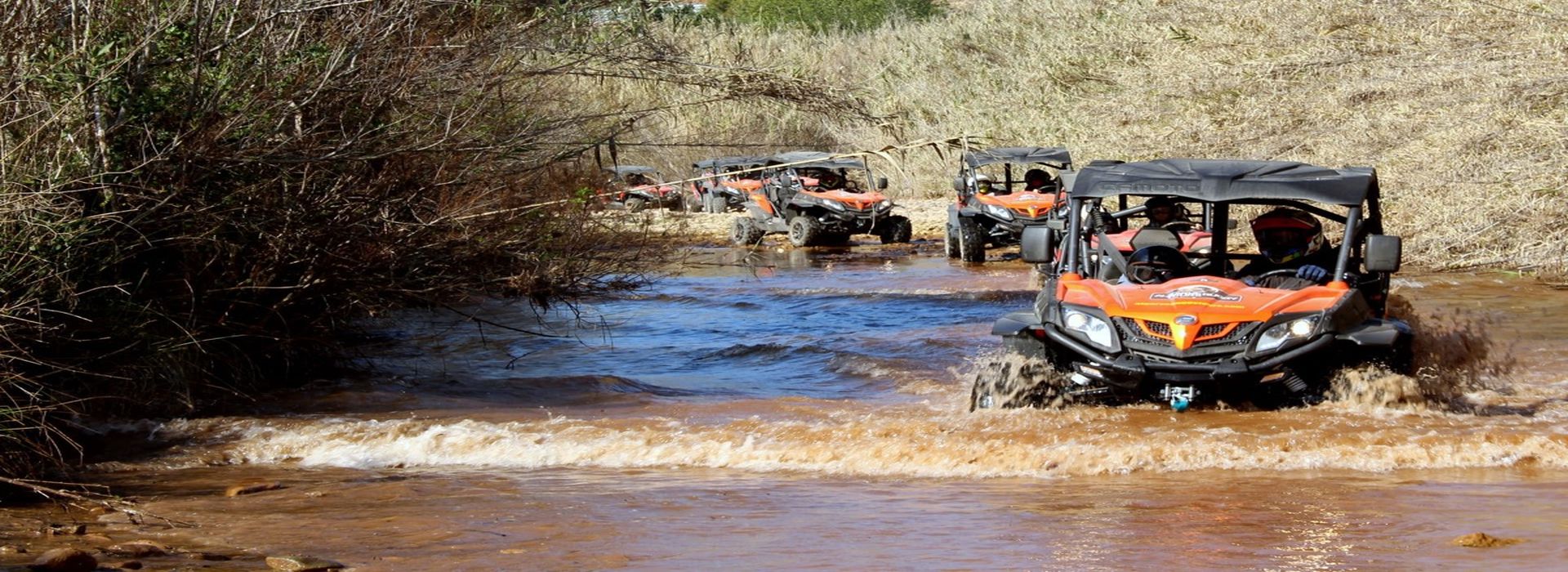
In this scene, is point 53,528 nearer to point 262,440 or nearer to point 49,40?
point 262,440

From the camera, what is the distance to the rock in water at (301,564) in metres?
5.22

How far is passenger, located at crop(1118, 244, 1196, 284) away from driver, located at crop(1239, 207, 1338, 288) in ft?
1.46

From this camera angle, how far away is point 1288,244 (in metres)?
9.02

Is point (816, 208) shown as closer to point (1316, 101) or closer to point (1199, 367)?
point (1316, 101)

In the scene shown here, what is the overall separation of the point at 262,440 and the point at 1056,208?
29.6 feet

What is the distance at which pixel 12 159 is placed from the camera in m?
7.62

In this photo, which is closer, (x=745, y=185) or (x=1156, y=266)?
(x=1156, y=266)

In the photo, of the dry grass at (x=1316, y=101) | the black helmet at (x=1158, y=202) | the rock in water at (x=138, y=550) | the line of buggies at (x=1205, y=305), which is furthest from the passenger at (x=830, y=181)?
the rock in water at (x=138, y=550)

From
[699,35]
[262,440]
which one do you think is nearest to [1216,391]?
[262,440]

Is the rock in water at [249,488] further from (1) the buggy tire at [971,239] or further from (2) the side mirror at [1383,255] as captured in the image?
(1) the buggy tire at [971,239]

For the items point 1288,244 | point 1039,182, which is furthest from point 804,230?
point 1288,244

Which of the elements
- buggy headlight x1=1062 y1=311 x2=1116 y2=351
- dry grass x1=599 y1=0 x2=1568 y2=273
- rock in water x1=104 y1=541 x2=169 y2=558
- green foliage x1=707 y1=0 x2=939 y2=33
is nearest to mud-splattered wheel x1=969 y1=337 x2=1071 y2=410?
buggy headlight x1=1062 y1=311 x2=1116 y2=351

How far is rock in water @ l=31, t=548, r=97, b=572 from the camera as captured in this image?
17.2 ft

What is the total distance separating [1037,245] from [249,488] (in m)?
4.17
